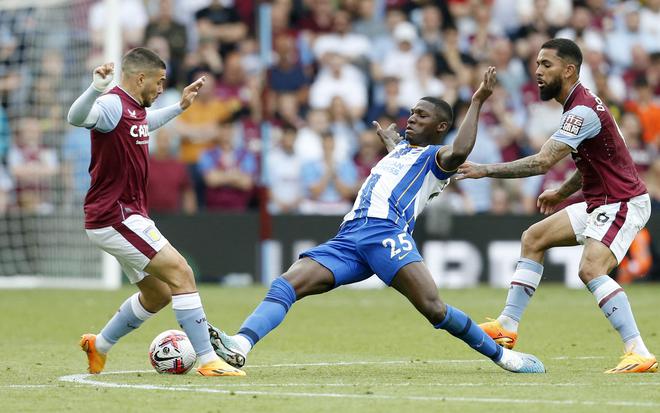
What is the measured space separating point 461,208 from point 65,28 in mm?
7124

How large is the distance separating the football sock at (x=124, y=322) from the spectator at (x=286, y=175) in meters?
11.4

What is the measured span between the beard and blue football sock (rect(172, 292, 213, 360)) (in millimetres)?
3260

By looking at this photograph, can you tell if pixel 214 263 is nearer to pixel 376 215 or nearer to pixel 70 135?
pixel 70 135

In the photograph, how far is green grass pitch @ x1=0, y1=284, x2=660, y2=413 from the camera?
784 cm

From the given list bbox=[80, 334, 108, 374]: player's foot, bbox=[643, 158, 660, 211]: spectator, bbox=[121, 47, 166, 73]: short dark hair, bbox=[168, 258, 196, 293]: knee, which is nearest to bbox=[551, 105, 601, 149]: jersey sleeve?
bbox=[168, 258, 196, 293]: knee

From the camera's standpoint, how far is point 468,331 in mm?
9469

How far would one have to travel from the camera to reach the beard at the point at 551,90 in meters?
10.2

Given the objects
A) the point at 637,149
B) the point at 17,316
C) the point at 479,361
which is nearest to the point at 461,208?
the point at 637,149

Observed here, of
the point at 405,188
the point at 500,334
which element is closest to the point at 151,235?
the point at 405,188

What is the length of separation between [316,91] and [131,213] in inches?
515

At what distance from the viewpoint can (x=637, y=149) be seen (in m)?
21.4

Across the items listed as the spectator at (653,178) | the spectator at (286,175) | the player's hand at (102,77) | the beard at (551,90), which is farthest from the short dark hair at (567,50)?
the spectator at (653,178)

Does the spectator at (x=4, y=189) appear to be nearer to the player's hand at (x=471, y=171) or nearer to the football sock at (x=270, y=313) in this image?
the football sock at (x=270, y=313)

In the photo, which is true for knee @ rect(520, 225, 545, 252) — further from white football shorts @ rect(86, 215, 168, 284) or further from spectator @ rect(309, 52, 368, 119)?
spectator @ rect(309, 52, 368, 119)
